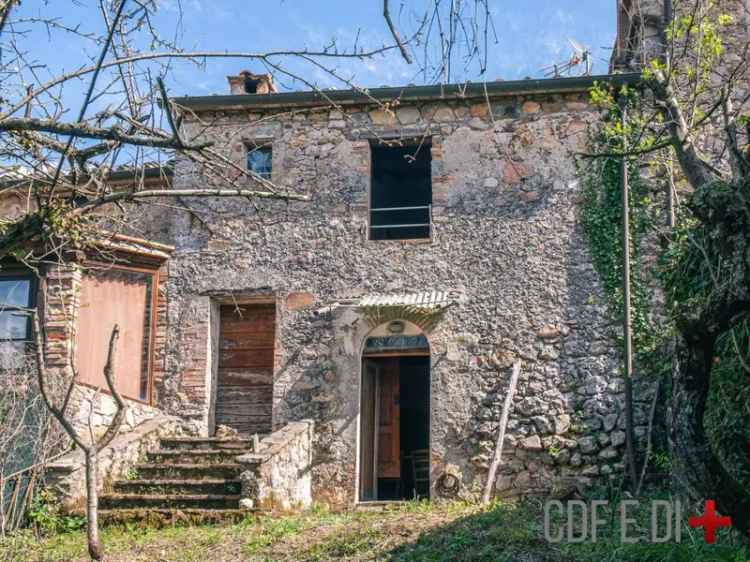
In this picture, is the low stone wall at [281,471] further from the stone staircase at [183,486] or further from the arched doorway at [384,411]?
the arched doorway at [384,411]

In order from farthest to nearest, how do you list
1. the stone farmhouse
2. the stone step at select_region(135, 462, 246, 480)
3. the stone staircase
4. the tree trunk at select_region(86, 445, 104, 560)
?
1. the stone farmhouse
2. the stone step at select_region(135, 462, 246, 480)
3. the stone staircase
4. the tree trunk at select_region(86, 445, 104, 560)

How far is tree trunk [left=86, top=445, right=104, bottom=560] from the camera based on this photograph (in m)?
7.32

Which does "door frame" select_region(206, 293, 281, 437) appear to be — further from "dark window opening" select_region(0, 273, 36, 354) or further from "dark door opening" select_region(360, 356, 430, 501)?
"dark window opening" select_region(0, 273, 36, 354)

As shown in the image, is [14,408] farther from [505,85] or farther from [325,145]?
[505,85]

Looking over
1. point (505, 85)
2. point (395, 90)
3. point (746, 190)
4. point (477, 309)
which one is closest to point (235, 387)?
point (477, 309)

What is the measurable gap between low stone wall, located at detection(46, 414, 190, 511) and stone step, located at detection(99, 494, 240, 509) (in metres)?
0.26

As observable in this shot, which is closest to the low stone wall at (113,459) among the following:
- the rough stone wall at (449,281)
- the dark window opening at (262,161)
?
the rough stone wall at (449,281)

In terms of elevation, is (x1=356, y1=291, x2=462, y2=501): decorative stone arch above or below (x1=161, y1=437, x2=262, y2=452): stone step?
above

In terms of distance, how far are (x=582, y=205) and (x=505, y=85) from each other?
178cm

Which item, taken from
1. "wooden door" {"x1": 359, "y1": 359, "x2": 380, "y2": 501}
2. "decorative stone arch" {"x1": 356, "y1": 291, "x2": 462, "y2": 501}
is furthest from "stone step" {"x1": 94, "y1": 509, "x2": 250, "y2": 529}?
"wooden door" {"x1": 359, "y1": 359, "x2": 380, "y2": 501}

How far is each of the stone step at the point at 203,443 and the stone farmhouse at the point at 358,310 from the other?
0.09ft

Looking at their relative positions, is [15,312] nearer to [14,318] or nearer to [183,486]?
[14,318]

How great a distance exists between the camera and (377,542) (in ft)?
26.5

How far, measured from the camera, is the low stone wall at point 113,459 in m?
9.70
